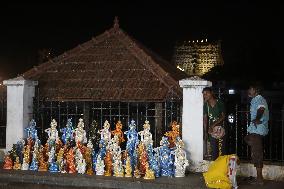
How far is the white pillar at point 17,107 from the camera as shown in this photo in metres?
10.3

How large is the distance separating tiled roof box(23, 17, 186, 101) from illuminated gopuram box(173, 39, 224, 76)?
3091 centimetres

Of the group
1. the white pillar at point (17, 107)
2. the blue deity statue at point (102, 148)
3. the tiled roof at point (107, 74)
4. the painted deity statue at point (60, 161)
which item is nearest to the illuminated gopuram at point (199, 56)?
the tiled roof at point (107, 74)

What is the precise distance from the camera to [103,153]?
30.3ft

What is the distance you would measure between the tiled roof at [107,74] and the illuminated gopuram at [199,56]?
101ft

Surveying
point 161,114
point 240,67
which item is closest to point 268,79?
point 240,67

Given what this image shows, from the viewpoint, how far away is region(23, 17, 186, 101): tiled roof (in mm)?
9680

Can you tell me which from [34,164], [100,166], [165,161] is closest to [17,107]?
[34,164]

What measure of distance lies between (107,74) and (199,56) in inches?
1269

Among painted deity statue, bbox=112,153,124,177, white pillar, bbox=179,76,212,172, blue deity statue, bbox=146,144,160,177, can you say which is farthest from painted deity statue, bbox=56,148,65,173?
white pillar, bbox=179,76,212,172

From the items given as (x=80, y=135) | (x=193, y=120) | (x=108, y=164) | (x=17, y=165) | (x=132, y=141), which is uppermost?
(x=193, y=120)

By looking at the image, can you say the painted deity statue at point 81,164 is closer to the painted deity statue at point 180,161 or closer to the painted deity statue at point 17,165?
the painted deity statue at point 17,165

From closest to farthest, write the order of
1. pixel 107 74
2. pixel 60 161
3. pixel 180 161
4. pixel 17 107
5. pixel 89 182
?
1. pixel 89 182
2. pixel 180 161
3. pixel 60 161
4. pixel 107 74
5. pixel 17 107

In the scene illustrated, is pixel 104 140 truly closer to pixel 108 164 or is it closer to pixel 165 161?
pixel 108 164

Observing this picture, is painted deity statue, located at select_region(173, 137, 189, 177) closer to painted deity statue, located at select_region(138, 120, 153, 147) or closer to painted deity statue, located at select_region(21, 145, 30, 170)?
painted deity statue, located at select_region(138, 120, 153, 147)
